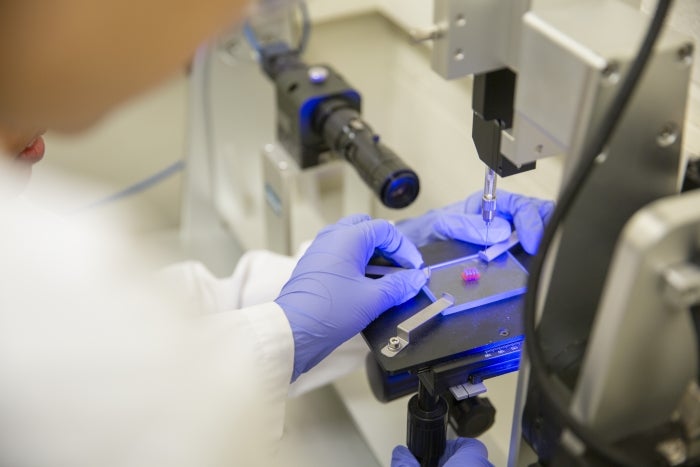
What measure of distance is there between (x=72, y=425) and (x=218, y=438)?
14 centimetres

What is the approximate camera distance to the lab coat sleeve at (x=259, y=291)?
1.16 m

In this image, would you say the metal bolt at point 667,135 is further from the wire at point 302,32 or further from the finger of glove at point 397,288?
the wire at point 302,32

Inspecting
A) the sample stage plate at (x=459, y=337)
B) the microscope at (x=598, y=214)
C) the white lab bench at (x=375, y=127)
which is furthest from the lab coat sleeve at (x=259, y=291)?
the microscope at (x=598, y=214)

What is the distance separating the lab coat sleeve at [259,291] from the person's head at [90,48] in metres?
0.56

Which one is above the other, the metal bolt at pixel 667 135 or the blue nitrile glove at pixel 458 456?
the metal bolt at pixel 667 135

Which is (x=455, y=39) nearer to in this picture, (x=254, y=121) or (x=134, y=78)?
(x=134, y=78)

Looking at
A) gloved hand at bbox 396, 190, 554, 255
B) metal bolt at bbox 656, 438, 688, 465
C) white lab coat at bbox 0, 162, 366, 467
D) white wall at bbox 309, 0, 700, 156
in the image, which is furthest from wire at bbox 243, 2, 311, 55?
metal bolt at bbox 656, 438, 688, 465

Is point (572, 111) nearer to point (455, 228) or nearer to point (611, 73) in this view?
point (611, 73)

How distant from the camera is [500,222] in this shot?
1025mm

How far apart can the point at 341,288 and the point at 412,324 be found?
126 mm

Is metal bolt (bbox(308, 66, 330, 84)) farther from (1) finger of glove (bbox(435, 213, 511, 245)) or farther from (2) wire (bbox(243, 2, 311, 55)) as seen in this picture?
(1) finger of glove (bbox(435, 213, 511, 245))

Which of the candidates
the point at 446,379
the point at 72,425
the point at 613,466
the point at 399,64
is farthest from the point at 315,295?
the point at 399,64

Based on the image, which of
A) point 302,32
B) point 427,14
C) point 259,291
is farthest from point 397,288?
point 302,32

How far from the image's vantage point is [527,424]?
31.2 inches
